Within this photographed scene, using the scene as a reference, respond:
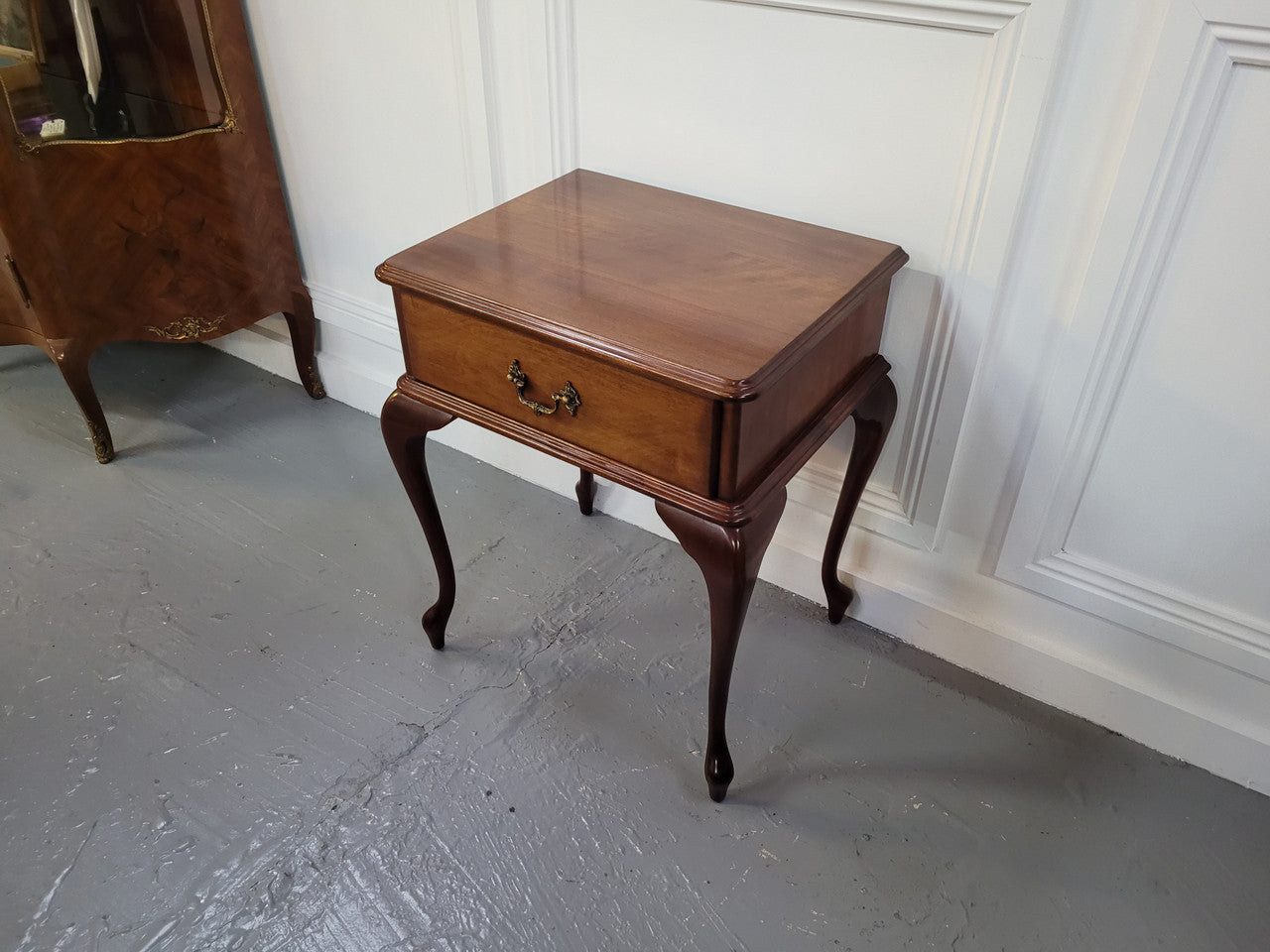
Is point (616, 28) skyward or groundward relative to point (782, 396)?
skyward

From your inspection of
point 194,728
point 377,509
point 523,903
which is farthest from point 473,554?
point 523,903

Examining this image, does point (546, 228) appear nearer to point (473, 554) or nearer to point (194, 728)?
point (473, 554)

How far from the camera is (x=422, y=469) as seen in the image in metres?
1.47

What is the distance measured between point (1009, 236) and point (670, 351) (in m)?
0.51

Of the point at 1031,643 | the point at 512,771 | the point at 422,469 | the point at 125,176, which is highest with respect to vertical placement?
the point at 125,176

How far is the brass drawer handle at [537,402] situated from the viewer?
1174mm

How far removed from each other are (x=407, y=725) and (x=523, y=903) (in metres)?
0.36

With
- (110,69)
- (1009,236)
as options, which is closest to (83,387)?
(110,69)

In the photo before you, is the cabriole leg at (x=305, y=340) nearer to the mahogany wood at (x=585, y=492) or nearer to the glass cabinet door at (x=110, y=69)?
the glass cabinet door at (x=110, y=69)

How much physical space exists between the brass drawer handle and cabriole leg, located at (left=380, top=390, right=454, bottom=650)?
155 millimetres

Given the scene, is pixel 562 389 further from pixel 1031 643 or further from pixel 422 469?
pixel 1031 643

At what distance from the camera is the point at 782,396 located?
3.74 ft

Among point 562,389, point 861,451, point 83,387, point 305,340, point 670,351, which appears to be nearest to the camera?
point 670,351

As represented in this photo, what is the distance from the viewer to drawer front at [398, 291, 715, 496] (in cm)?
110
